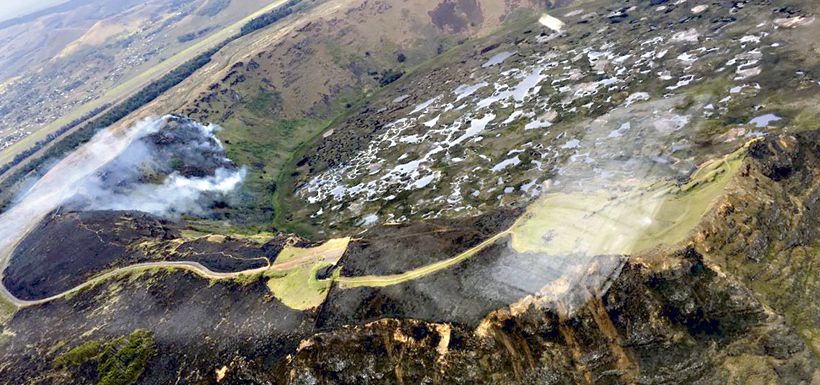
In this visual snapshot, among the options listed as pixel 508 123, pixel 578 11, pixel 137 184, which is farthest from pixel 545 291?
pixel 578 11

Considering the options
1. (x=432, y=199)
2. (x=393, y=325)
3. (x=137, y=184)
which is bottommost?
(x=432, y=199)

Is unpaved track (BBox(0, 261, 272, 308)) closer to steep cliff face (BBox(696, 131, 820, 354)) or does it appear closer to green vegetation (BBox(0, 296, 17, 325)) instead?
green vegetation (BBox(0, 296, 17, 325))

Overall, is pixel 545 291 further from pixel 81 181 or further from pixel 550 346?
pixel 81 181

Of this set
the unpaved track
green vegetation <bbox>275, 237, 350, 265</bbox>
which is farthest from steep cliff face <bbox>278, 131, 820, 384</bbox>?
the unpaved track

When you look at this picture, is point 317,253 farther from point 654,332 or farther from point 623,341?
point 654,332

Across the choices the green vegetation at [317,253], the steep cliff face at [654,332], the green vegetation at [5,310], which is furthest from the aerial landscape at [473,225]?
the green vegetation at [5,310]

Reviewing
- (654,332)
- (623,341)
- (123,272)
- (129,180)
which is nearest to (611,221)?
(654,332)
